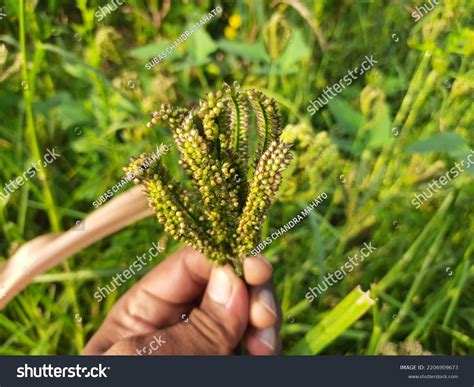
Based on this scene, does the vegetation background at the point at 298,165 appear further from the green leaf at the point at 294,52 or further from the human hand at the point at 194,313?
the human hand at the point at 194,313

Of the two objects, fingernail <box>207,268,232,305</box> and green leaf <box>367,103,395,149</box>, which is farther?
green leaf <box>367,103,395,149</box>

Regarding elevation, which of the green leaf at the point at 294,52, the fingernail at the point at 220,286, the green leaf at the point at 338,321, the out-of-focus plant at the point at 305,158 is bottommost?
the green leaf at the point at 338,321

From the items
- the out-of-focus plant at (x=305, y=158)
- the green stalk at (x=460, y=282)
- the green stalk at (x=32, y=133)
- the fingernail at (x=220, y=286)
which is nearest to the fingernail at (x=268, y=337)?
the fingernail at (x=220, y=286)

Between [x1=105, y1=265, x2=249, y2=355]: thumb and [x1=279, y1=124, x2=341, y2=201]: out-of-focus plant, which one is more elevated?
[x1=279, y1=124, x2=341, y2=201]: out-of-focus plant

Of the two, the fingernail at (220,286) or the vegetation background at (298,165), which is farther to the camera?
the vegetation background at (298,165)

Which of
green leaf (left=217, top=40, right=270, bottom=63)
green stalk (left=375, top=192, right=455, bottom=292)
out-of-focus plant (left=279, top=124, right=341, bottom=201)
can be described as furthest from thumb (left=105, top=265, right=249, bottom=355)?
green leaf (left=217, top=40, right=270, bottom=63)

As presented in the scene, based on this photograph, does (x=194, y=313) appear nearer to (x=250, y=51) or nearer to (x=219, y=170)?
(x=219, y=170)

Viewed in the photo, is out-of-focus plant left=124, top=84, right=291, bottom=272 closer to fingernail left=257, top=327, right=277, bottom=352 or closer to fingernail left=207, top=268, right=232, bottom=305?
fingernail left=207, top=268, right=232, bottom=305
